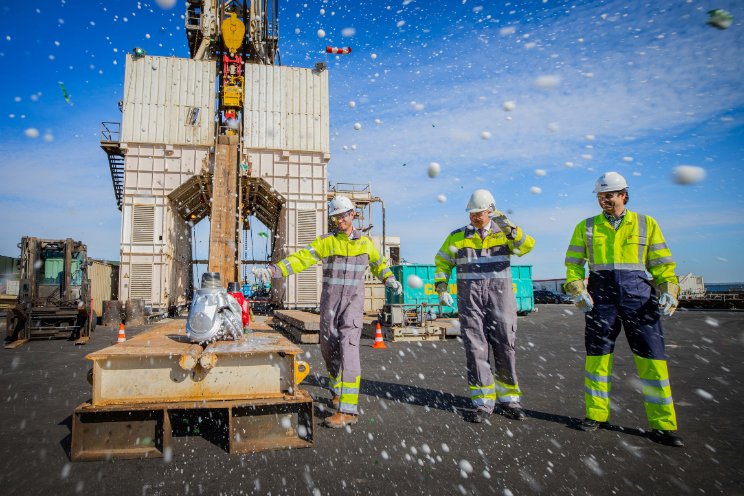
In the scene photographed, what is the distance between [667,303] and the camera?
3527 millimetres

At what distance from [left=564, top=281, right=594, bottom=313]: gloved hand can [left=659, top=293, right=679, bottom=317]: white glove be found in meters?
0.50

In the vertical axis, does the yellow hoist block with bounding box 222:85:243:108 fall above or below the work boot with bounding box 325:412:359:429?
above

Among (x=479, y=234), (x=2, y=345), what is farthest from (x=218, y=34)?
(x=479, y=234)

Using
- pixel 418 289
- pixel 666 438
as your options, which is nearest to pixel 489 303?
pixel 666 438

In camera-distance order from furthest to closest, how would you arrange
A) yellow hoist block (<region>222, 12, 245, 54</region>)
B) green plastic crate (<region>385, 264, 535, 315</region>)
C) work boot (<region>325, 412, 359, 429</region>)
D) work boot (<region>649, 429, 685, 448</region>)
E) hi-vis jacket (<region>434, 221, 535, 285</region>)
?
yellow hoist block (<region>222, 12, 245, 54</region>) < green plastic crate (<region>385, 264, 535, 315</region>) < hi-vis jacket (<region>434, 221, 535, 285</region>) < work boot (<region>325, 412, 359, 429</region>) < work boot (<region>649, 429, 685, 448</region>)

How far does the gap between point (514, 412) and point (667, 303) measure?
1594 mm

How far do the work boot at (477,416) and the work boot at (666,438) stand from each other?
1.30 m

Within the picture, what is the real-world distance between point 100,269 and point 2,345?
10272mm

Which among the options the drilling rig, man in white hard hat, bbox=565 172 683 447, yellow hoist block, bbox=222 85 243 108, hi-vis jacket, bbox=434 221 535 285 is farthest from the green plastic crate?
man in white hard hat, bbox=565 172 683 447

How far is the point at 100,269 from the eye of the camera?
2011 centimetres

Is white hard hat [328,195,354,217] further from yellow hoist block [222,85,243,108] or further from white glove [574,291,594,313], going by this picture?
yellow hoist block [222,85,243,108]

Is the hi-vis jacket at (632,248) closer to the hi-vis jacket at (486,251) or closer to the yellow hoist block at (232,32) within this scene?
the hi-vis jacket at (486,251)

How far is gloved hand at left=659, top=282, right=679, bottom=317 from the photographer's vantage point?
11.6 ft

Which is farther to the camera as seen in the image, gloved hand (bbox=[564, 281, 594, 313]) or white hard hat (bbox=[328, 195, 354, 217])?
white hard hat (bbox=[328, 195, 354, 217])
